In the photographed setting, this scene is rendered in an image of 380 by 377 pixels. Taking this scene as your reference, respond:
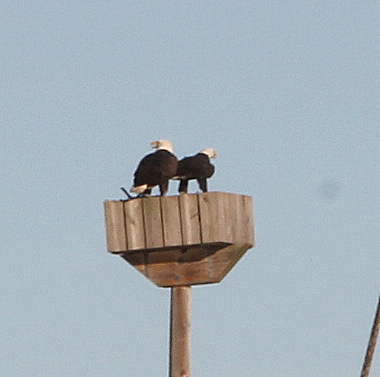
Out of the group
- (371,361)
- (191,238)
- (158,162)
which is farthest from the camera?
(371,361)

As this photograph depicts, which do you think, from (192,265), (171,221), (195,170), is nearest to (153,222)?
(171,221)

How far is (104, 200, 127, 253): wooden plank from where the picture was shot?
827 cm

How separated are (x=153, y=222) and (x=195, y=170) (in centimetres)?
117

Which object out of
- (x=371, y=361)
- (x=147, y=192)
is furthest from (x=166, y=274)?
(x=371, y=361)

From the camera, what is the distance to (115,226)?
8.32 metres

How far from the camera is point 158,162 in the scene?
29.2 ft

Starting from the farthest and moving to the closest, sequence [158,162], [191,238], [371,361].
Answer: [371,361], [158,162], [191,238]

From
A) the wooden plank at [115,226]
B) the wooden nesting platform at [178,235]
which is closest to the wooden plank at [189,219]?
the wooden nesting platform at [178,235]

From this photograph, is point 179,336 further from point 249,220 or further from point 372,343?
point 372,343

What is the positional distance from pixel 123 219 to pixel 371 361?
3192mm

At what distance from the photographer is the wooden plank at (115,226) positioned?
325 inches

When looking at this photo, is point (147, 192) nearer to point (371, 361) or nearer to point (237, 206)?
point (237, 206)

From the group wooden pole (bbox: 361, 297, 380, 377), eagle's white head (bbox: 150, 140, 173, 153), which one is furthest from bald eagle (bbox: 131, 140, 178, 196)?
wooden pole (bbox: 361, 297, 380, 377)

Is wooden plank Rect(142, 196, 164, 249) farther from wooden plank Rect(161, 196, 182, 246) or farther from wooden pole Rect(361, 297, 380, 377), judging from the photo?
wooden pole Rect(361, 297, 380, 377)
